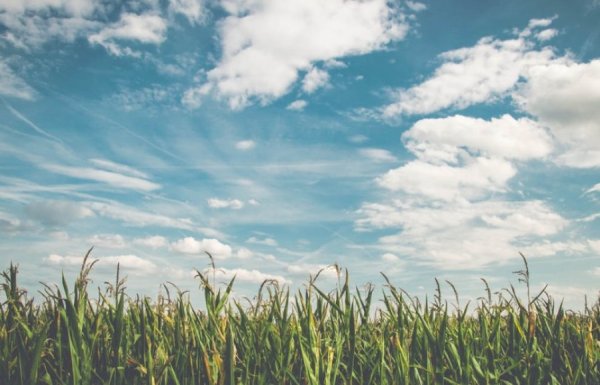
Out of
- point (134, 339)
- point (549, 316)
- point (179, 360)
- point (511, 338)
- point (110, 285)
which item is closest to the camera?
point (179, 360)

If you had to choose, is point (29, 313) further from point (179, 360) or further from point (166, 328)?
point (179, 360)

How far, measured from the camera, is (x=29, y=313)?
5.49 meters

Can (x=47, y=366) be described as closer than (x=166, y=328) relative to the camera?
Yes

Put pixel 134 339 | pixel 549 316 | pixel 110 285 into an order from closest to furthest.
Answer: pixel 134 339, pixel 110 285, pixel 549 316

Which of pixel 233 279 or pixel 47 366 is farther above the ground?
pixel 233 279

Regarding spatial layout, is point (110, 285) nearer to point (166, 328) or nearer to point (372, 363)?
point (166, 328)

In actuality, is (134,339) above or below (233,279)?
below

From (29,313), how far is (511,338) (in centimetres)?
524

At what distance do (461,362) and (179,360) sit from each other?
2715 millimetres

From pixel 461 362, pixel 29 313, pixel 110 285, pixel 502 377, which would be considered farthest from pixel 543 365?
pixel 29 313

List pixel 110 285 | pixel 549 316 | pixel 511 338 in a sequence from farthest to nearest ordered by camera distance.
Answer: pixel 549 316 → pixel 511 338 → pixel 110 285

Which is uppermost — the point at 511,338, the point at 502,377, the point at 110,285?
the point at 110,285

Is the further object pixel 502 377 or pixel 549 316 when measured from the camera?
pixel 549 316

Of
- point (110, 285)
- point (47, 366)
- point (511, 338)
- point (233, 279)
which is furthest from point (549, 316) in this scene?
point (47, 366)
